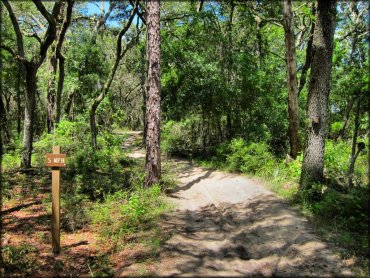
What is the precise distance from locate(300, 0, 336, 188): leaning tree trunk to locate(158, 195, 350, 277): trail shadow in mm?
1122

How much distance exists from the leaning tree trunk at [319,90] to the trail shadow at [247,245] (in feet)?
3.68

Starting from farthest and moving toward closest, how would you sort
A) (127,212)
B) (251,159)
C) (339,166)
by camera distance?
(251,159) < (339,166) < (127,212)

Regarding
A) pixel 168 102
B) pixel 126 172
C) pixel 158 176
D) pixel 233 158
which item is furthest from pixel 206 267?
pixel 168 102

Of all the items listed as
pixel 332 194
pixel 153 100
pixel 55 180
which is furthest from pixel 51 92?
pixel 332 194

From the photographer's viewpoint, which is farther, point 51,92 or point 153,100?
point 51,92

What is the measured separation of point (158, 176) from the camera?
9.18 meters

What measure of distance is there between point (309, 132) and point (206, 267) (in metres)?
4.36

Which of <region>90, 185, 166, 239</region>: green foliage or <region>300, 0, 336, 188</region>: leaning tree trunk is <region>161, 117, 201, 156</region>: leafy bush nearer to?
<region>90, 185, 166, 239</region>: green foliage

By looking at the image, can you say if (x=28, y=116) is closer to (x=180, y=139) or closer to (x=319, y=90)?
(x=180, y=139)

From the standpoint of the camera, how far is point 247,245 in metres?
5.73

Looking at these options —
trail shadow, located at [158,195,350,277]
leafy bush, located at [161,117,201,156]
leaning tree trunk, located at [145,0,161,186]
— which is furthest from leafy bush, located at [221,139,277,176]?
leafy bush, located at [161,117,201,156]

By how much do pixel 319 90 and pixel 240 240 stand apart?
4.04 meters

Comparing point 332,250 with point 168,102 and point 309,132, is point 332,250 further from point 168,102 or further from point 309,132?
point 168,102

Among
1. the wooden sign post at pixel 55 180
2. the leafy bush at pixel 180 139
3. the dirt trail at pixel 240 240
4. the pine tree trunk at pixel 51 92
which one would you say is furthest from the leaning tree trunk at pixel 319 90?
the pine tree trunk at pixel 51 92
